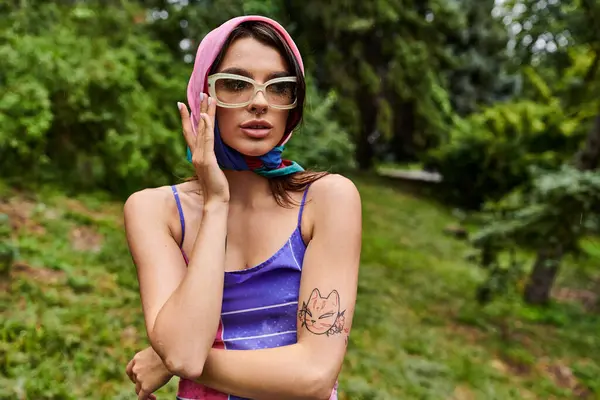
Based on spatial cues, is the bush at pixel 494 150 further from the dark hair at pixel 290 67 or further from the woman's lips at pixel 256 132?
the woman's lips at pixel 256 132

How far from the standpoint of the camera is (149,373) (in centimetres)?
165

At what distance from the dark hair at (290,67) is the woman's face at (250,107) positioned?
15 millimetres

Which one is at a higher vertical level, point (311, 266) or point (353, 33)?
point (353, 33)

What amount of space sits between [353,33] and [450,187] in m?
6.63

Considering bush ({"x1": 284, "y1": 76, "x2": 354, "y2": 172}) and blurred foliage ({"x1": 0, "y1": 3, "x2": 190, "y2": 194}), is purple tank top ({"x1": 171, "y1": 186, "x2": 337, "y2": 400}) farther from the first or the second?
bush ({"x1": 284, "y1": 76, "x2": 354, "y2": 172})

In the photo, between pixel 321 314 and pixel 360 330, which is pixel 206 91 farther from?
pixel 360 330

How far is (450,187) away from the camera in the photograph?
56.5 ft

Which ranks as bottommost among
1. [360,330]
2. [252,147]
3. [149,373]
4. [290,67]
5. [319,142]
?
[360,330]

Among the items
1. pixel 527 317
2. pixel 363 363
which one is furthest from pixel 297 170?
pixel 527 317

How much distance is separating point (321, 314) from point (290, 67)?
2.47 feet

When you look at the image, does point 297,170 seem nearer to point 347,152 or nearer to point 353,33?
point 347,152

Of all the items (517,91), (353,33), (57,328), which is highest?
(353,33)

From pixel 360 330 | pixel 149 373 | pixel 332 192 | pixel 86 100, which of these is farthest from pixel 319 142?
pixel 149 373

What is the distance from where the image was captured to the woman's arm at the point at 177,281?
1402mm
